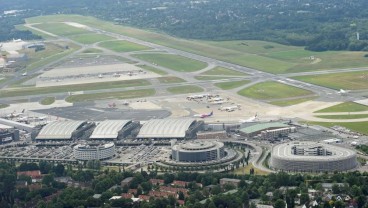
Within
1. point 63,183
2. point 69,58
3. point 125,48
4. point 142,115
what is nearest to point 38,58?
point 69,58

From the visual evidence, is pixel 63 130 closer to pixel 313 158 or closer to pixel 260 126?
pixel 260 126

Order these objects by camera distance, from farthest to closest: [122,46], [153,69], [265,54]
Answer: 1. [122,46]
2. [265,54]
3. [153,69]

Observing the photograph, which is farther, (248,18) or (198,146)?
(248,18)

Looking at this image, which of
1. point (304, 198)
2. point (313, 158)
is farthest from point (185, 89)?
point (304, 198)

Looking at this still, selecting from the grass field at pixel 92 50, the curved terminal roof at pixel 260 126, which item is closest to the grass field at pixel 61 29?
the grass field at pixel 92 50

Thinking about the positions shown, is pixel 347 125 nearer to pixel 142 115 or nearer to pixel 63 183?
pixel 142 115

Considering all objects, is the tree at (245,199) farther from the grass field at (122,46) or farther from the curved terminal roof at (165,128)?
the grass field at (122,46)
